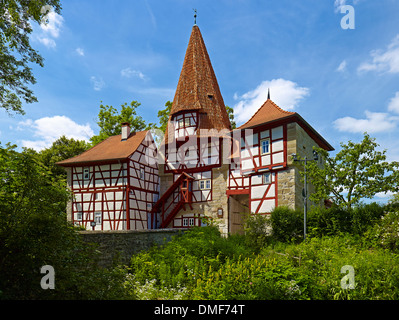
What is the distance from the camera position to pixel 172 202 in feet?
78.9

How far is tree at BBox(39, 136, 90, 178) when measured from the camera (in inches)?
1148

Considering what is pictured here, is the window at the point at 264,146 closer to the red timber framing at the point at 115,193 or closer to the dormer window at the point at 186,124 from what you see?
the dormer window at the point at 186,124

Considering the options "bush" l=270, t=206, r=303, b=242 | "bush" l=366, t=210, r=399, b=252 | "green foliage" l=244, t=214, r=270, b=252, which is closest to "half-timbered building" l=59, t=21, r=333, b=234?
"green foliage" l=244, t=214, r=270, b=252

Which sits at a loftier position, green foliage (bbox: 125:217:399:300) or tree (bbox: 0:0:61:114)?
tree (bbox: 0:0:61:114)

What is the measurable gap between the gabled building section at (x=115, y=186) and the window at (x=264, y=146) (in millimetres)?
9107

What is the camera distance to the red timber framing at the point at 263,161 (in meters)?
17.2

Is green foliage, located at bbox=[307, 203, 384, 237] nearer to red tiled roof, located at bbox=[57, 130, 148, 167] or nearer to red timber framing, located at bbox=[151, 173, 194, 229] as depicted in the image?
red timber framing, located at bbox=[151, 173, 194, 229]

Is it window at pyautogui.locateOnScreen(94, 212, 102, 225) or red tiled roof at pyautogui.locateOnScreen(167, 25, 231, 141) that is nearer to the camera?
window at pyautogui.locateOnScreen(94, 212, 102, 225)

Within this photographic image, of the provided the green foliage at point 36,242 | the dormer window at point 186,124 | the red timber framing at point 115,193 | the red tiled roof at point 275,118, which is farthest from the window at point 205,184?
the green foliage at point 36,242

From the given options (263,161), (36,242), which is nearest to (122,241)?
(36,242)

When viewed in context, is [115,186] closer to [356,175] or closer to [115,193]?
[115,193]

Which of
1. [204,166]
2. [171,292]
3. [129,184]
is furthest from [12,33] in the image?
[204,166]

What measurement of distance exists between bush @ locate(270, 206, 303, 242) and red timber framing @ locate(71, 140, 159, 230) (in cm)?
1072

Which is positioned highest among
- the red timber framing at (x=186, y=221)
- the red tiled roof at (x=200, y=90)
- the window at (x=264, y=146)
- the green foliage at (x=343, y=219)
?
the red tiled roof at (x=200, y=90)
